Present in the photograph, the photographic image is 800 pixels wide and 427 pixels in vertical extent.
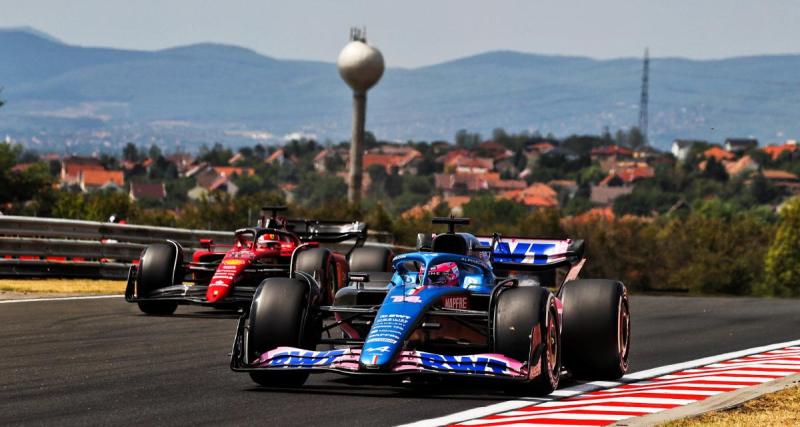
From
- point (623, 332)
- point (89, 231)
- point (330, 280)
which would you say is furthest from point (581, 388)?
point (89, 231)

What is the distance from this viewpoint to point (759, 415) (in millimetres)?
10898

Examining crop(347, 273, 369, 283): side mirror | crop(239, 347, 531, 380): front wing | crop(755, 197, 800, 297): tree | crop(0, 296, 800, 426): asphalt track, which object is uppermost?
crop(347, 273, 369, 283): side mirror

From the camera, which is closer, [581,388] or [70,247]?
[581,388]

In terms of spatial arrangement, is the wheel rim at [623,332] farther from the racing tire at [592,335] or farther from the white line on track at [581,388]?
the white line on track at [581,388]

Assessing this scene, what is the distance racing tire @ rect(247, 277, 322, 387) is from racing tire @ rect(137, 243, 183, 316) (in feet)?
23.8

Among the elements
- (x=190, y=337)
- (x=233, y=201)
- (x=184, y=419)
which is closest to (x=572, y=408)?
(x=184, y=419)

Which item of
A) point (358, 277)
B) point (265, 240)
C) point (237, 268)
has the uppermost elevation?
point (358, 277)

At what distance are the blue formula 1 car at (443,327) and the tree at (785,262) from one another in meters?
104

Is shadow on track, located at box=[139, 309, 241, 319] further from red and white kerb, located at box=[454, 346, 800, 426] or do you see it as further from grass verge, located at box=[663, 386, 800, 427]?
grass verge, located at box=[663, 386, 800, 427]

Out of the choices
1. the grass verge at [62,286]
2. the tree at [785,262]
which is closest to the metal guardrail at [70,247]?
the grass verge at [62,286]

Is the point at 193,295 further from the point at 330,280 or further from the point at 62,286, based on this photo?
the point at 62,286

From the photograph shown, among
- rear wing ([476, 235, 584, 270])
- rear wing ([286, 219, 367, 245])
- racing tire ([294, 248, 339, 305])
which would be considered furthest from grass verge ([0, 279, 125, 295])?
rear wing ([476, 235, 584, 270])

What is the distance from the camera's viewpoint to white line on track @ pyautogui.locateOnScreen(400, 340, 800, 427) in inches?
416

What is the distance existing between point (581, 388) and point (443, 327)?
126 cm
